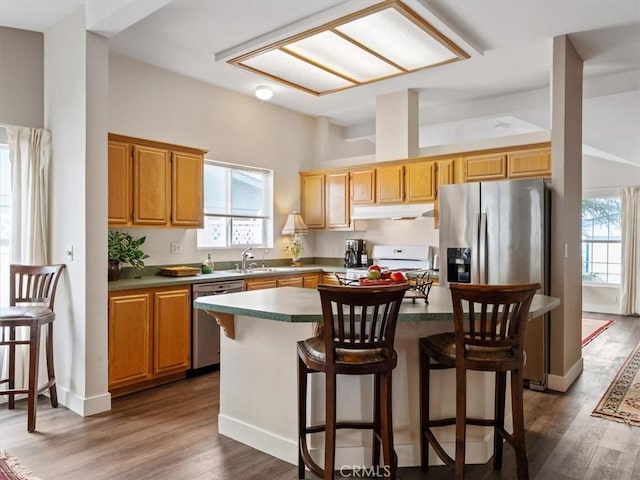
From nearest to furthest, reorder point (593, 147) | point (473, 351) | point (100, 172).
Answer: point (473, 351) → point (100, 172) → point (593, 147)

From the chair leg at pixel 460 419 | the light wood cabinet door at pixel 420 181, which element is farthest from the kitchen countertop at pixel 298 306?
the light wood cabinet door at pixel 420 181

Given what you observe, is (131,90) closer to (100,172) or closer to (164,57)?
(164,57)

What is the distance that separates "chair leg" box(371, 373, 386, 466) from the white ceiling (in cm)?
248

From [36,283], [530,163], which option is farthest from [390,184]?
[36,283]

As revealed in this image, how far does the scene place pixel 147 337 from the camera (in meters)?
3.79

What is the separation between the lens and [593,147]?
690cm

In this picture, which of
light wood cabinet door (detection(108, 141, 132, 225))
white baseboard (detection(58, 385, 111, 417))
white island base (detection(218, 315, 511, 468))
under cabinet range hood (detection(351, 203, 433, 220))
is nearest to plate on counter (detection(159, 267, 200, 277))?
light wood cabinet door (detection(108, 141, 132, 225))

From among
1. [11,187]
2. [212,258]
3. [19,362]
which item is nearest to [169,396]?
[19,362]

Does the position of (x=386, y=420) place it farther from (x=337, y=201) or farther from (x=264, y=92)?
(x=337, y=201)

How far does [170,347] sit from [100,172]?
1.59 m

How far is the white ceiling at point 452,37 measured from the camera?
3.24 meters

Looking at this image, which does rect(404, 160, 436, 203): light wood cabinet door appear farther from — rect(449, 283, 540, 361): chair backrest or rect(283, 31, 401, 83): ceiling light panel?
rect(449, 283, 540, 361): chair backrest

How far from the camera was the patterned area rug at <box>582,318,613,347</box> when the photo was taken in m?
5.82

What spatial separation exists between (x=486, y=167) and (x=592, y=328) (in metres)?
3.46
